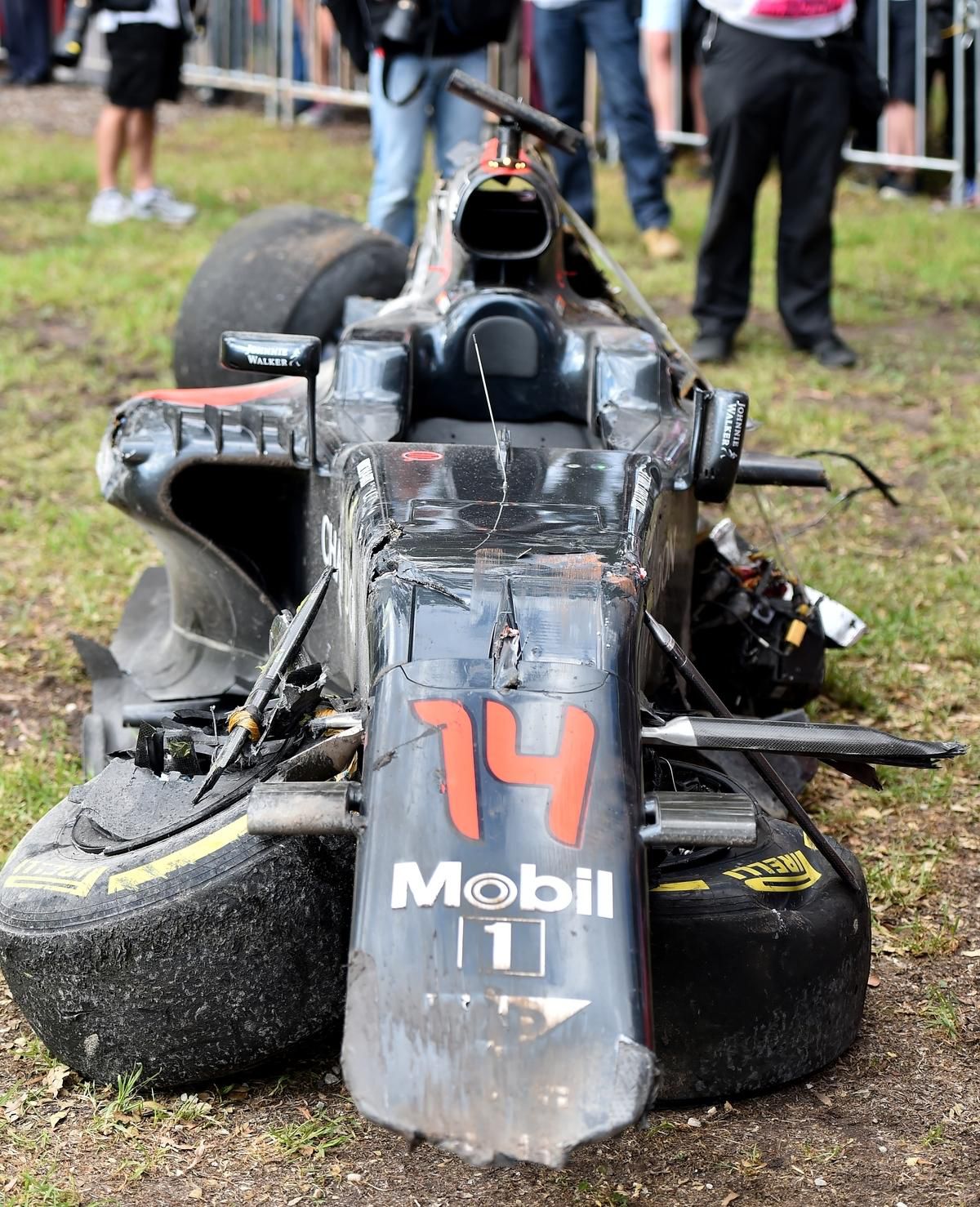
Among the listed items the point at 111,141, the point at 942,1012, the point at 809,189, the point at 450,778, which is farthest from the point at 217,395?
the point at 111,141

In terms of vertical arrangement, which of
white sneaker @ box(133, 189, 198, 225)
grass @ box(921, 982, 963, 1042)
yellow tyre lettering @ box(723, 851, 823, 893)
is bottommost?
grass @ box(921, 982, 963, 1042)

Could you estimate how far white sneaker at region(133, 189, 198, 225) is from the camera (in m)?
11.0

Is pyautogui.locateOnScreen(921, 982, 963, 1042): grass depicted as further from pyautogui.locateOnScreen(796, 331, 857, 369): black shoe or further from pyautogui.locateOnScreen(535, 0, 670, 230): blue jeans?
pyautogui.locateOnScreen(535, 0, 670, 230): blue jeans

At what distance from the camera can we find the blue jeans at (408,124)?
7918mm

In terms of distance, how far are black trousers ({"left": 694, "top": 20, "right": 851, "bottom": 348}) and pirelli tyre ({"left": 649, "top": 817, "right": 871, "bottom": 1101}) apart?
5555 millimetres

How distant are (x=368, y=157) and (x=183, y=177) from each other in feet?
6.81

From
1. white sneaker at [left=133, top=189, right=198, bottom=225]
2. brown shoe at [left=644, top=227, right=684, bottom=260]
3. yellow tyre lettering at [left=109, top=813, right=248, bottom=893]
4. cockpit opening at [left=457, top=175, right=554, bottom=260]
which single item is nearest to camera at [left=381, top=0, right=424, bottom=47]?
cockpit opening at [left=457, top=175, right=554, bottom=260]

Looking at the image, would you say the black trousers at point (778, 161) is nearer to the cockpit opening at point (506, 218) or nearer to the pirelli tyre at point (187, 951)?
the cockpit opening at point (506, 218)

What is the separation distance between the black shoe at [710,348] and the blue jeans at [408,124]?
1.64 m

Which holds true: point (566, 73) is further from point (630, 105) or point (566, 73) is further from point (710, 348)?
point (710, 348)

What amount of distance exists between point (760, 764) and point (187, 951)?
1207mm

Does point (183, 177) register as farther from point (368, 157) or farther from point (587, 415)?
point (587, 415)

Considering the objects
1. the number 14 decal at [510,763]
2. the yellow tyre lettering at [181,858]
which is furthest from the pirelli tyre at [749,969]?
the yellow tyre lettering at [181,858]

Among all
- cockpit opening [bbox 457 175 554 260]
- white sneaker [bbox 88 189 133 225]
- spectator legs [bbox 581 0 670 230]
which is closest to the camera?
cockpit opening [bbox 457 175 554 260]
